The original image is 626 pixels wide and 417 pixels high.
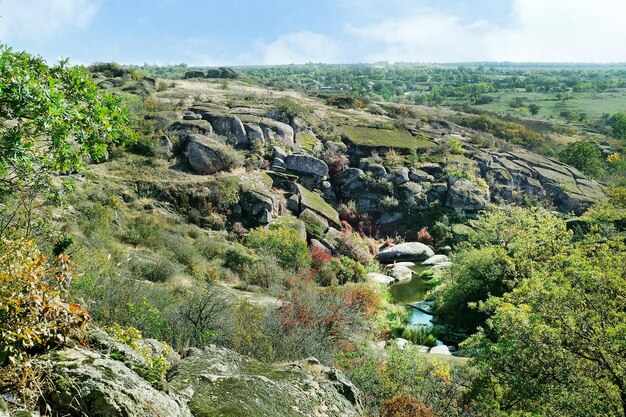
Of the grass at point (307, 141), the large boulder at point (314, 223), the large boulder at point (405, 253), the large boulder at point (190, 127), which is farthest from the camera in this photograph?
the grass at point (307, 141)

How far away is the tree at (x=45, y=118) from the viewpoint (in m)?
6.68

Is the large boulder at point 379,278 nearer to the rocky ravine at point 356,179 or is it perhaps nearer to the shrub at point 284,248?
the rocky ravine at point 356,179

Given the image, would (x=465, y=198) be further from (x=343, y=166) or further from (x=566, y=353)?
(x=566, y=353)

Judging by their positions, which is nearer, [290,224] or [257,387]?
[257,387]

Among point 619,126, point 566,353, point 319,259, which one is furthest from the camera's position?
point 619,126

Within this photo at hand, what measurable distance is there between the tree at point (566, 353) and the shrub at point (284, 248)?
15839 millimetres

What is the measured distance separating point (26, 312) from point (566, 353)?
1058 centimetres

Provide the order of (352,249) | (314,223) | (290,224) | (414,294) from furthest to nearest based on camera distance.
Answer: (314,223), (352,249), (290,224), (414,294)

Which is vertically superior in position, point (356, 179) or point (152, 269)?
point (356, 179)

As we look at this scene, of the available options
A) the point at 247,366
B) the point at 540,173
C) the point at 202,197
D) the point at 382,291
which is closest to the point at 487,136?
the point at 540,173

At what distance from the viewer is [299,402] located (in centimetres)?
670

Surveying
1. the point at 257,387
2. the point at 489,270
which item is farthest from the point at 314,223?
the point at 257,387

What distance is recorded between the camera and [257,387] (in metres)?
6.57

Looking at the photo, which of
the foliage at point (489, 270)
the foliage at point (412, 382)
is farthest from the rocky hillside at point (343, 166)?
the foliage at point (412, 382)
